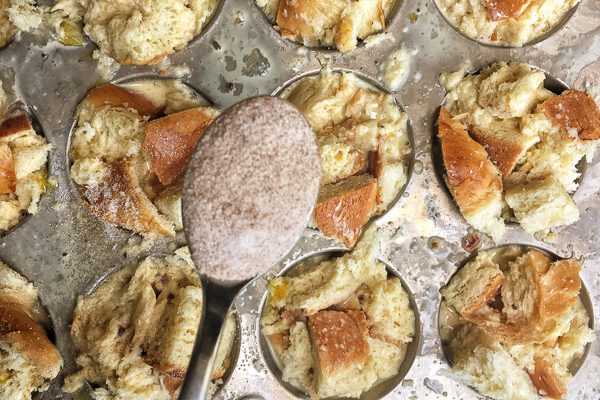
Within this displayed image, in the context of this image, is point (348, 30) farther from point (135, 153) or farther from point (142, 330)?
point (142, 330)

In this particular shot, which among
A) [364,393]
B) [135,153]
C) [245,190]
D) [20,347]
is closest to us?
[245,190]

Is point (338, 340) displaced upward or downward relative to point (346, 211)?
downward

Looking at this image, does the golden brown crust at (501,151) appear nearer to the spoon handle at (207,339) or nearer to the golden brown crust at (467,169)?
the golden brown crust at (467,169)

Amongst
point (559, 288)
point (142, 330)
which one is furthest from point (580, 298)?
point (142, 330)

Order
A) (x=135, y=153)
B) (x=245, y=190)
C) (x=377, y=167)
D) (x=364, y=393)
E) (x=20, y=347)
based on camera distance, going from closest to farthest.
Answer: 1. (x=245, y=190)
2. (x=20, y=347)
3. (x=135, y=153)
4. (x=377, y=167)
5. (x=364, y=393)

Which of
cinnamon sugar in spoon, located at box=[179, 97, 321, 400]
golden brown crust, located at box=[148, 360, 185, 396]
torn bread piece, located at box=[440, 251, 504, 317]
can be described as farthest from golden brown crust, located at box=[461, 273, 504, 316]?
golden brown crust, located at box=[148, 360, 185, 396]

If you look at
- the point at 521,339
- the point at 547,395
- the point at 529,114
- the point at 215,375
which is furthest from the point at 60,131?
the point at 547,395
